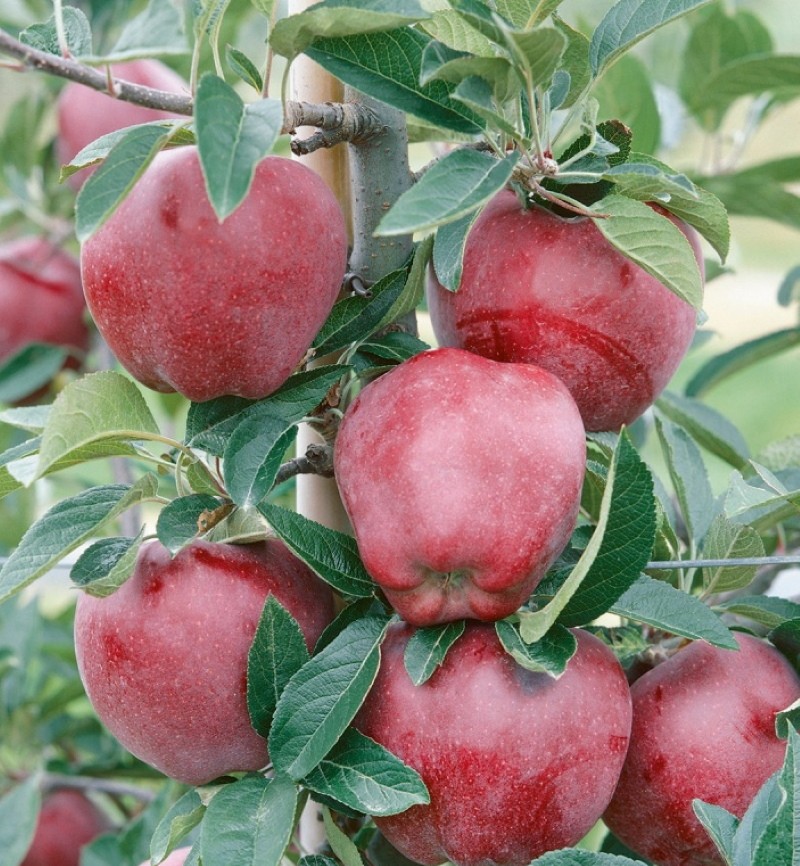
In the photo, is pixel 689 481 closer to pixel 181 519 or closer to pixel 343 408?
pixel 343 408

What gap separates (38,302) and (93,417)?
0.81m

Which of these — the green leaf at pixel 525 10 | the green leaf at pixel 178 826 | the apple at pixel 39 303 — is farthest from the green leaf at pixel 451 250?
the apple at pixel 39 303

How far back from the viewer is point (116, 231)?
22.3 inches

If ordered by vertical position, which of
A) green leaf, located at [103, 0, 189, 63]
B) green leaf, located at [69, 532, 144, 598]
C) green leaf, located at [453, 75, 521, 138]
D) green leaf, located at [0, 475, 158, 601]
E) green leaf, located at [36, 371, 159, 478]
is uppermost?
green leaf, located at [103, 0, 189, 63]

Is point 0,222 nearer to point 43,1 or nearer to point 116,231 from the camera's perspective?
point 43,1

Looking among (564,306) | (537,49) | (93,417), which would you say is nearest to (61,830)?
(93,417)

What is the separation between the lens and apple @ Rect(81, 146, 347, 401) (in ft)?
1.82

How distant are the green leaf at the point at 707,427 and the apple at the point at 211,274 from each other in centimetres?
44

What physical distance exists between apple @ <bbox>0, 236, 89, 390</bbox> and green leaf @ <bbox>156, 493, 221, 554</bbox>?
748 millimetres

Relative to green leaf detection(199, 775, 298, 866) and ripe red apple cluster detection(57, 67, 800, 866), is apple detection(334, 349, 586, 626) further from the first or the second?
green leaf detection(199, 775, 298, 866)

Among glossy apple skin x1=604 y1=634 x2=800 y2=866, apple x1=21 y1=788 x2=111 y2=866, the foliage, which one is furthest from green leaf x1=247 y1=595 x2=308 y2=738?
apple x1=21 y1=788 x2=111 y2=866

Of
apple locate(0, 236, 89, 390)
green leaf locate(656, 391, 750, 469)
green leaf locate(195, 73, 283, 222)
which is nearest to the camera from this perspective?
green leaf locate(195, 73, 283, 222)

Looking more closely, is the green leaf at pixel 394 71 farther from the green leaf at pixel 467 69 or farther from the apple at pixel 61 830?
the apple at pixel 61 830

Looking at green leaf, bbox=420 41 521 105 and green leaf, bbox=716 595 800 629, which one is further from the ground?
green leaf, bbox=420 41 521 105
